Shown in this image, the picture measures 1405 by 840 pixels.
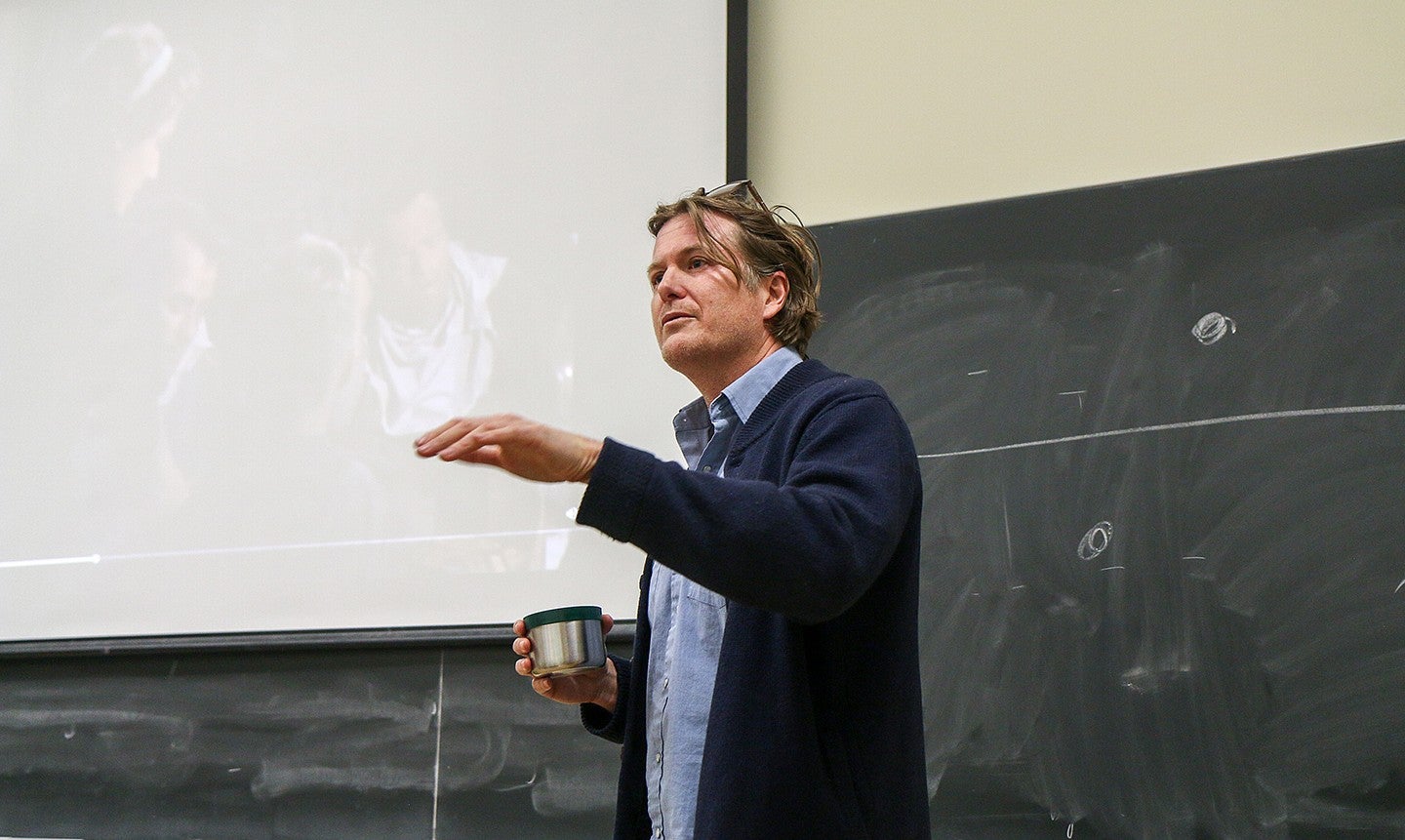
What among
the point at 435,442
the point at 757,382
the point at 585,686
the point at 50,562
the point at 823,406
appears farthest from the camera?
the point at 50,562

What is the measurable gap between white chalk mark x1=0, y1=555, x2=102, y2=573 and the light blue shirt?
1.72 m

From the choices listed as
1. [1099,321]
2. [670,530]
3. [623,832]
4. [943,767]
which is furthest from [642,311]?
[670,530]

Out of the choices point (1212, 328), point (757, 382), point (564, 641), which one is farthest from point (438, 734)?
point (1212, 328)

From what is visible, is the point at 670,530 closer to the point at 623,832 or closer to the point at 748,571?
the point at 748,571

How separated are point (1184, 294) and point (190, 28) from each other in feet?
7.44

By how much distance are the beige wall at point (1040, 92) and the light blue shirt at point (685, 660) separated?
0.94 meters

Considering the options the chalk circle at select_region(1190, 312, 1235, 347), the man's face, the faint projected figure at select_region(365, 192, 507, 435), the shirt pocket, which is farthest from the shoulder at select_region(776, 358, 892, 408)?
the faint projected figure at select_region(365, 192, 507, 435)

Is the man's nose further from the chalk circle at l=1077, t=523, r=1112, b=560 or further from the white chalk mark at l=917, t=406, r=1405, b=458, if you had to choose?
the chalk circle at l=1077, t=523, r=1112, b=560

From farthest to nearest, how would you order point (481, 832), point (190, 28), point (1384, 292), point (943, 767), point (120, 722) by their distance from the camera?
point (190, 28)
point (120, 722)
point (481, 832)
point (943, 767)
point (1384, 292)

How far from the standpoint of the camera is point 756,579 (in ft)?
3.45

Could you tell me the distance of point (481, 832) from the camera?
→ 226 centimetres

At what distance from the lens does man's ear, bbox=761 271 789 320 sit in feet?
5.00

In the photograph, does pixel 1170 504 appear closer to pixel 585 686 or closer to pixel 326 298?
pixel 585 686

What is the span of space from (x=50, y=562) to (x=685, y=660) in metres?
1.98
